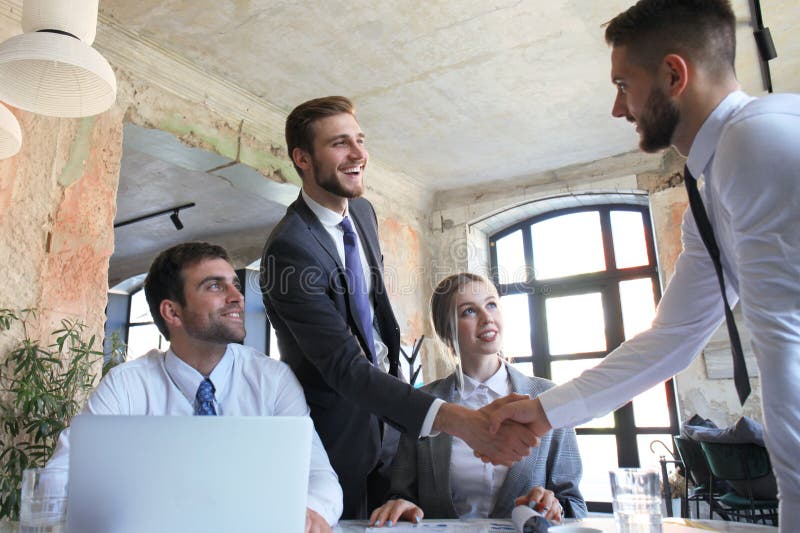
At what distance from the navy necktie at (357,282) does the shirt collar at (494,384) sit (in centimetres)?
39

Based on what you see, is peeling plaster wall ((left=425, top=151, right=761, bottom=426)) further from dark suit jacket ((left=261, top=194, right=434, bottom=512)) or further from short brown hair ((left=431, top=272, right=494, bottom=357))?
dark suit jacket ((left=261, top=194, right=434, bottom=512))

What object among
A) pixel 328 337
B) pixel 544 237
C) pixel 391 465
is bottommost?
pixel 391 465

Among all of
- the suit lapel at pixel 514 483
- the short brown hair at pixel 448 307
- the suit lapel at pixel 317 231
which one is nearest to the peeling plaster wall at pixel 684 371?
the short brown hair at pixel 448 307

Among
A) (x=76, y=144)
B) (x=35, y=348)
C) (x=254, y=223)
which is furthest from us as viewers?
(x=254, y=223)

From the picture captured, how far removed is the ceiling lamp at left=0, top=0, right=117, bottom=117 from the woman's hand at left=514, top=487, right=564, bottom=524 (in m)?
1.78

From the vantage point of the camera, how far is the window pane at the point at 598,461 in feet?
21.0

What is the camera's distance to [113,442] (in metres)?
0.89

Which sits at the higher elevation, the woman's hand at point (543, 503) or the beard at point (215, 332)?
the beard at point (215, 332)

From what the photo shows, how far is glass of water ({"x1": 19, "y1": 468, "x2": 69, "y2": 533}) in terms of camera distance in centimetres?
108

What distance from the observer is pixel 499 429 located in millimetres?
1776

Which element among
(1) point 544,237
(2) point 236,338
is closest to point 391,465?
(2) point 236,338

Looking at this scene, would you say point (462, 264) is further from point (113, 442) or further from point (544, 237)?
point (113, 442)

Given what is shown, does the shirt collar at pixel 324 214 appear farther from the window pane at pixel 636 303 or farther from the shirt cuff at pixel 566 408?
the window pane at pixel 636 303

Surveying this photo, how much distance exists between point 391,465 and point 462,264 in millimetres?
4988
